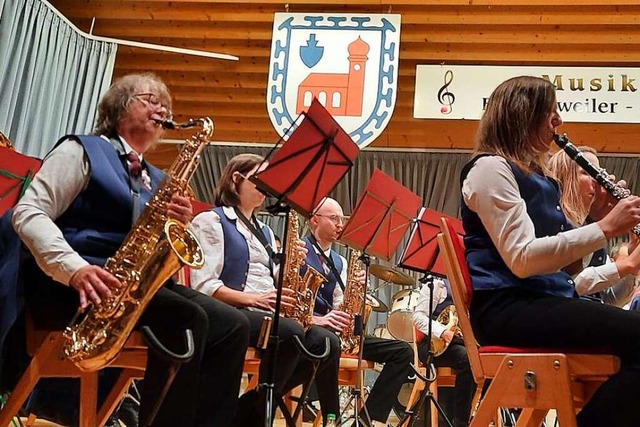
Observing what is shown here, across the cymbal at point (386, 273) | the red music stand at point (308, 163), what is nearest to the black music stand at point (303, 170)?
the red music stand at point (308, 163)

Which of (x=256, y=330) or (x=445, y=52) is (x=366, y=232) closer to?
(x=256, y=330)

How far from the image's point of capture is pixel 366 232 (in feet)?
11.8

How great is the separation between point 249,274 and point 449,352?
2140 millimetres

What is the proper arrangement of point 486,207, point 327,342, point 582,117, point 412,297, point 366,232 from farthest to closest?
point 412,297
point 582,117
point 366,232
point 327,342
point 486,207

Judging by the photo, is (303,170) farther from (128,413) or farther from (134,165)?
(128,413)

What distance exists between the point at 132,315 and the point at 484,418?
3.60 ft

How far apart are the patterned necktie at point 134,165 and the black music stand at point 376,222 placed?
1.32 meters

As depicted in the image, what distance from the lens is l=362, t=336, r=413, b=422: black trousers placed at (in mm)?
4809

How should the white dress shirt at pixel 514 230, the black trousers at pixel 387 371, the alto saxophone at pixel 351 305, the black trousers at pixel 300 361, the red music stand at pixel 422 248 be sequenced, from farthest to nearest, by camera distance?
the black trousers at pixel 387 371
the alto saxophone at pixel 351 305
the red music stand at pixel 422 248
the black trousers at pixel 300 361
the white dress shirt at pixel 514 230

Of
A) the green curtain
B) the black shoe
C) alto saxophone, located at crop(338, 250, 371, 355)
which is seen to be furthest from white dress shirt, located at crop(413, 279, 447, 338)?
the green curtain

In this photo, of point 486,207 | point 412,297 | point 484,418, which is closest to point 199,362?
point 484,418

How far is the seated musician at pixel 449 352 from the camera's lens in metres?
4.87

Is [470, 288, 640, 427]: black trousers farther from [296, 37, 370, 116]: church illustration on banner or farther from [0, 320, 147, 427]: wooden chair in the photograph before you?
[296, 37, 370, 116]: church illustration on banner

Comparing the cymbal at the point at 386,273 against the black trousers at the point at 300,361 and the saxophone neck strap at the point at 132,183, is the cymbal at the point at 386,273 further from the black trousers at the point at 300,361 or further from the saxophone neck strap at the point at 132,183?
the saxophone neck strap at the point at 132,183
